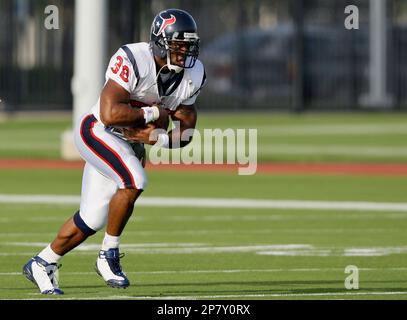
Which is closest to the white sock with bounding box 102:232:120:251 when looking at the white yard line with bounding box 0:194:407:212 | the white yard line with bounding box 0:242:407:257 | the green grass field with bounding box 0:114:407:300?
the green grass field with bounding box 0:114:407:300

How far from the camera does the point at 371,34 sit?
126 ft

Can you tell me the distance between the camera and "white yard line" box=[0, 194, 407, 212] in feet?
55.5

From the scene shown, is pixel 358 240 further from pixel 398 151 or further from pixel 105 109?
pixel 398 151

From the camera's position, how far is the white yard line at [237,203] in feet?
55.5

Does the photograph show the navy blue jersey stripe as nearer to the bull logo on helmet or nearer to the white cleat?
the white cleat

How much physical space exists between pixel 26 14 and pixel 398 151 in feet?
50.5

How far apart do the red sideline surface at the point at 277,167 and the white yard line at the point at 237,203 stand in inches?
175

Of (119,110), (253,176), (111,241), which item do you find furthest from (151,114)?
(253,176)

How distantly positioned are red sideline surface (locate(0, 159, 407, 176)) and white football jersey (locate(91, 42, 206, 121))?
1152 centimetres

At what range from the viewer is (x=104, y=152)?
1027 cm

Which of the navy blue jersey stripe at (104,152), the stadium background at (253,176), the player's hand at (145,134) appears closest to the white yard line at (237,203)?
the stadium background at (253,176)

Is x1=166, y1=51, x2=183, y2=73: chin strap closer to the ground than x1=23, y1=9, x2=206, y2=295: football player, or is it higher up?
higher up

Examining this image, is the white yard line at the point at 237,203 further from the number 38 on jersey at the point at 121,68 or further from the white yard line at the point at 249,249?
the number 38 on jersey at the point at 121,68
